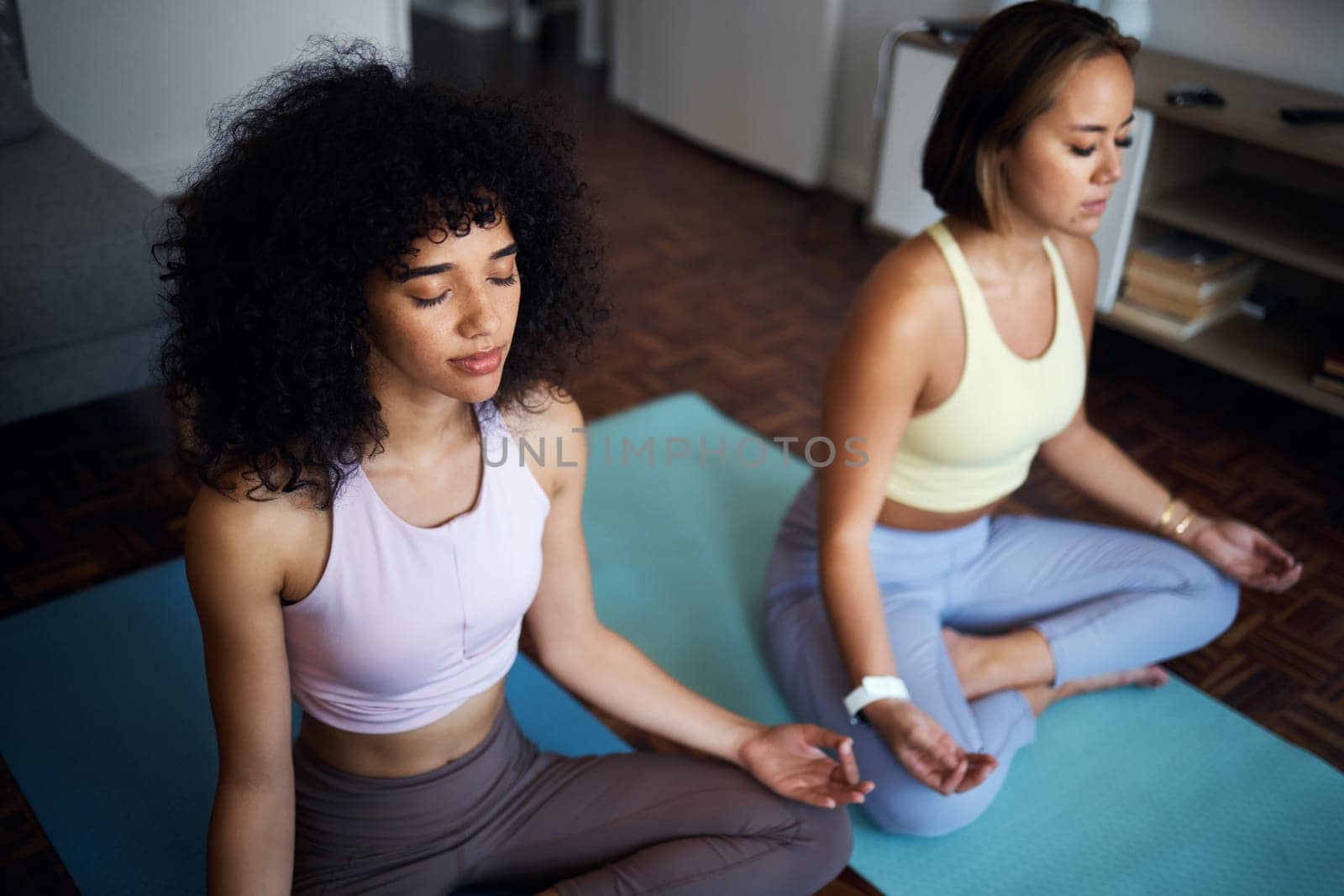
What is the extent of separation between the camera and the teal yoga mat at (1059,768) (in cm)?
148

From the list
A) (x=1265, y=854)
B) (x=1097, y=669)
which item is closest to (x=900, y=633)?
(x=1097, y=669)

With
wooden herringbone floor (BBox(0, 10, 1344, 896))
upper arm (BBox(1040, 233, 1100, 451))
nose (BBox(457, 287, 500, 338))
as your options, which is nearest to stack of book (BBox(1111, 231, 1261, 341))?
wooden herringbone floor (BBox(0, 10, 1344, 896))

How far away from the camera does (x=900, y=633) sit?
5.10 feet

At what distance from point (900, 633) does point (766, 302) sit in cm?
151

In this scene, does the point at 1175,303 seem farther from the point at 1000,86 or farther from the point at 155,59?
the point at 155,59

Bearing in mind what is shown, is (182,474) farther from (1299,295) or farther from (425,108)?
(1299,295)

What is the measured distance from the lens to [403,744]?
115 centimetres

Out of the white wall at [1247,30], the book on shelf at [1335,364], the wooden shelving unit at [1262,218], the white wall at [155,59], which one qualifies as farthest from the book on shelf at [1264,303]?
the white wall at [155,59]

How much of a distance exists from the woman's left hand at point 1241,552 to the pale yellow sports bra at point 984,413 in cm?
28

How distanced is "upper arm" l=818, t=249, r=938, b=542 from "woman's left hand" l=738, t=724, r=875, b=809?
314 mm

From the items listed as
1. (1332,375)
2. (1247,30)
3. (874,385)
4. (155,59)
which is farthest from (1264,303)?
(155,59)

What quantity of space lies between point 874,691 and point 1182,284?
59.9 inches

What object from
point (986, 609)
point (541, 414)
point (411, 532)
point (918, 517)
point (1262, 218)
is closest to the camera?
point (411, 532)

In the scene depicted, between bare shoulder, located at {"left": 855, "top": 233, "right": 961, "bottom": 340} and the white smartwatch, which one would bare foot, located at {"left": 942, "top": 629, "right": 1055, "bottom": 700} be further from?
bare shoulder, located at {"left": 855, "top": 233, "right": 961, "bottom": 340}
